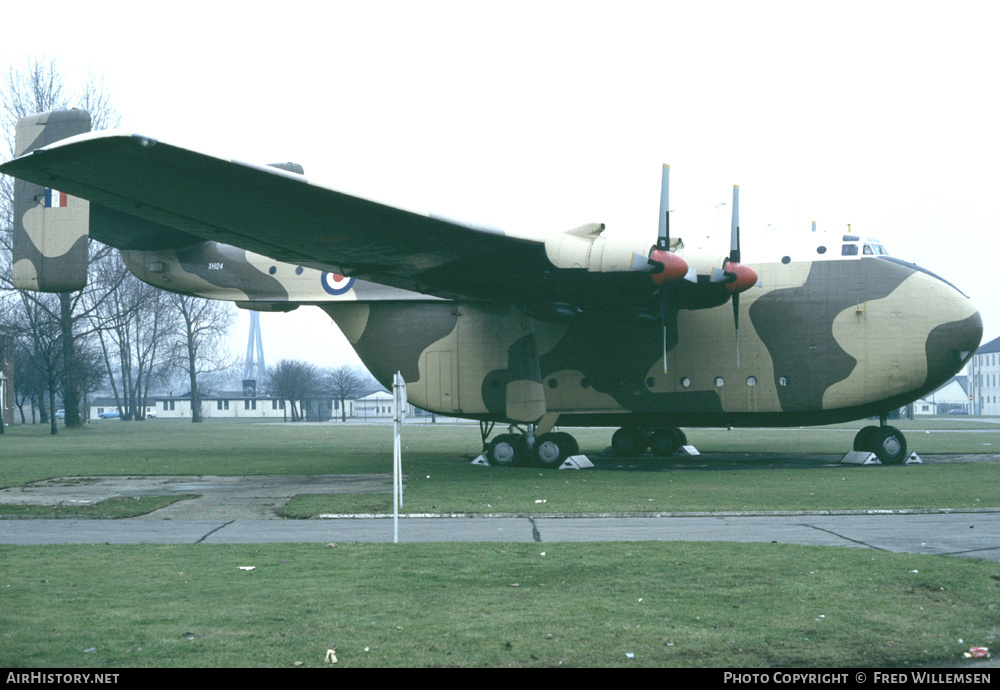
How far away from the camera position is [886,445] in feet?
70.7

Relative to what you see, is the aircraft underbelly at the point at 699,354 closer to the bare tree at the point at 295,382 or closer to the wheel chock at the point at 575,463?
the wheel chock at the point at 575,463

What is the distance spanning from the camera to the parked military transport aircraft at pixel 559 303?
18.7m

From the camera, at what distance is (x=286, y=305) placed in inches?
950

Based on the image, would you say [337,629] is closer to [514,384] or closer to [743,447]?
[514,384]

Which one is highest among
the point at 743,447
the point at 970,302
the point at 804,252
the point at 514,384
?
the point at 804,252

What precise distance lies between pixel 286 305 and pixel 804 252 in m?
14.0

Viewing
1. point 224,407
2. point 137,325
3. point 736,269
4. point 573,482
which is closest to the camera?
point 573,482

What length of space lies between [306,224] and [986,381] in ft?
425

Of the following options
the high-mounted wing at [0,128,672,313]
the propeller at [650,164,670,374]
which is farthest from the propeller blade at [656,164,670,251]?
the high-mounted wing at [0,128,672,313]

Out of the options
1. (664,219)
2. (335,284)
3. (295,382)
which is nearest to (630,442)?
(664,219)

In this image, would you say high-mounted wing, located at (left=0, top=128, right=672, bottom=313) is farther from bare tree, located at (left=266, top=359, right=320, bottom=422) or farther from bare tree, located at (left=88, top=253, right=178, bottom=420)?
bare tree, located at (left=266, top=359, right=320, bottom=422)

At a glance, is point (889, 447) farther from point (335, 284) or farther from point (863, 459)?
point (335, 284)

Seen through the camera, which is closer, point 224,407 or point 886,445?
point 886,445
